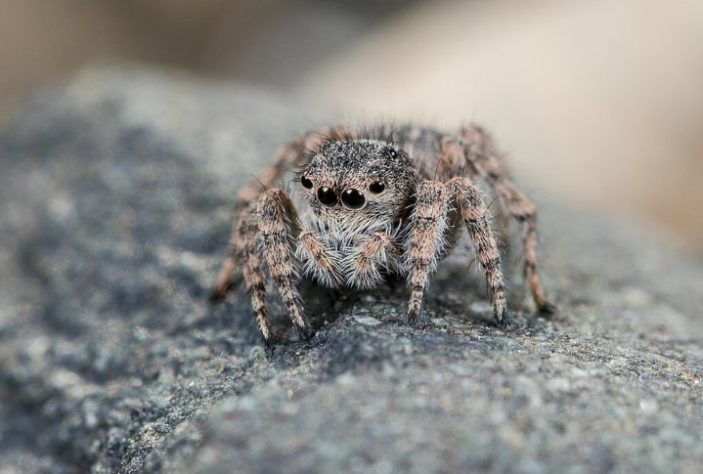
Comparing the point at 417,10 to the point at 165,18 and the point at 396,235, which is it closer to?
the point at 165,18

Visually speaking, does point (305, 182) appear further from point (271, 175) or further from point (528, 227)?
point (528, 227)

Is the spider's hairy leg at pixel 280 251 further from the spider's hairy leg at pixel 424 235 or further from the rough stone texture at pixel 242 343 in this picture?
the spider's hairy leg at pixel 424 235

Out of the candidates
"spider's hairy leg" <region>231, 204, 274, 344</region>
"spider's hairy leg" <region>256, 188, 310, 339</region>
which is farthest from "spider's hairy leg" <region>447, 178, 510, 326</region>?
"spider's hairy leg" <region>231, 204, 274, 344</region>

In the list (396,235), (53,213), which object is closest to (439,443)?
(396,235)

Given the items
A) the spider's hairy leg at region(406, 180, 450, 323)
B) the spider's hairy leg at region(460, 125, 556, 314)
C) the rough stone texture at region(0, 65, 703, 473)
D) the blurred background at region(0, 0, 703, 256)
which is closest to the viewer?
the rough stone texture at region(0, 65, 703, 473)

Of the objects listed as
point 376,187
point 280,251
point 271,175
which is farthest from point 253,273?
point 271,175

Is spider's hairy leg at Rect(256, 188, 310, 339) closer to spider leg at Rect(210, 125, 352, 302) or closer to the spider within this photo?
the spider

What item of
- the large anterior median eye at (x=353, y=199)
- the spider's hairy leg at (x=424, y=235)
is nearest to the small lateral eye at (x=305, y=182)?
the large anterior median eye at (x=353, y=199)
